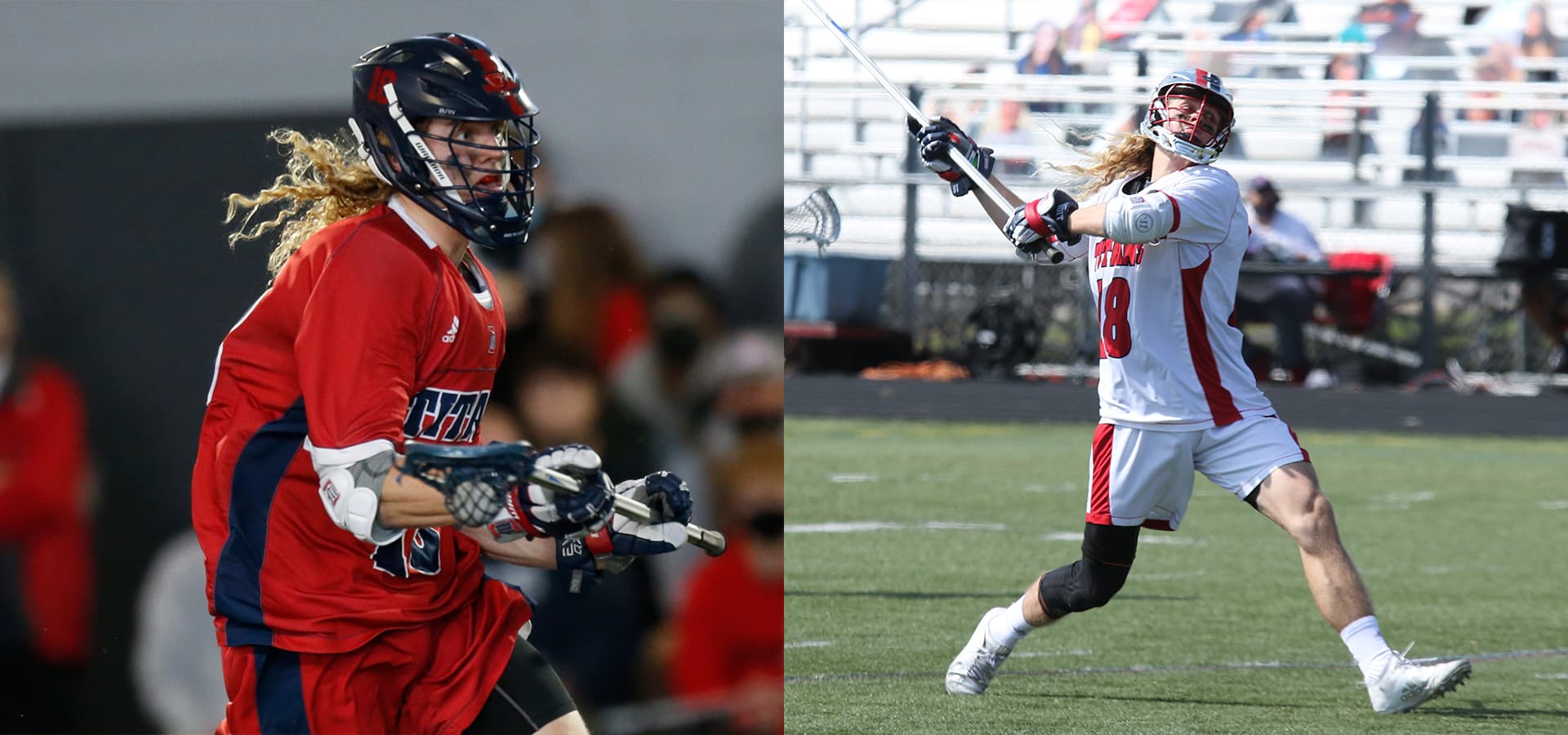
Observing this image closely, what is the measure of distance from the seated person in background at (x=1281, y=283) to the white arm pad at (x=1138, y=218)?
10.4m

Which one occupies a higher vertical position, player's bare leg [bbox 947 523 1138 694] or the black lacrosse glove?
the black lacrosse glove

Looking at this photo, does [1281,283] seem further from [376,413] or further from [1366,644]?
[376,413]

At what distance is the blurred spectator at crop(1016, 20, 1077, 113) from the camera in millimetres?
18250

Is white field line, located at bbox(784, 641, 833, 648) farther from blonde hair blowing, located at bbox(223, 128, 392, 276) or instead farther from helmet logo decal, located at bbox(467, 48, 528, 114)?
helmet logo decal, located at bbox(467, 48, 528, 114)

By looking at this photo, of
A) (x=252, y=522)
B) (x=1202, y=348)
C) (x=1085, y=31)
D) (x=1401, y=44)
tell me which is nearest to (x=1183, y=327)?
(x=1202, y=348)

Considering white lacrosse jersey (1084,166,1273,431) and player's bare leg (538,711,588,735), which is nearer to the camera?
player's bare leg (538,711,588,735)

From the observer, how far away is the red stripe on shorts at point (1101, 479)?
5.58 metres

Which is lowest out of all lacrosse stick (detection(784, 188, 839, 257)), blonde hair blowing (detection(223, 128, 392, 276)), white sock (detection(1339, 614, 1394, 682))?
white sock (detection(1339, 614, 1394, 682))

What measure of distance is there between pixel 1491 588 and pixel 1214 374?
3.25m

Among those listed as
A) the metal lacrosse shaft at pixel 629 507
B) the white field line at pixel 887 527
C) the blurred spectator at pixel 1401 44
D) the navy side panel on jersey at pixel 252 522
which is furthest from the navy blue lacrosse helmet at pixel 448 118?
the blurred spectator at pixel 1401 44

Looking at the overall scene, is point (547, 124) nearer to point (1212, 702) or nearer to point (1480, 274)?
point (1212, 702)

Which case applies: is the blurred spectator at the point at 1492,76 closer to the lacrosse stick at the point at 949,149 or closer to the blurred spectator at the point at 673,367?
the lacrosse stick at the point at 949,149

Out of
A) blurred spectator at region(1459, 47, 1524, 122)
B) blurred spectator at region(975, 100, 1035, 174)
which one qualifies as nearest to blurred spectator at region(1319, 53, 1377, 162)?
blurred spectator at region(1459, 47, 1524, 122)

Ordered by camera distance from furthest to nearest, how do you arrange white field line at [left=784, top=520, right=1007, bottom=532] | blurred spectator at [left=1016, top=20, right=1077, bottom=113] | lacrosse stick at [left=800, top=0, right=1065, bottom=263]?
blurred spectator at [left=1016, top=20, right=1077, bottom=113]
white field line at [left=784, top=520, right=1007, bottom=532]
lacrosse stick at [left=800, top=0, right=1065, bottom=263]
